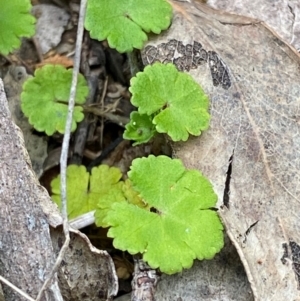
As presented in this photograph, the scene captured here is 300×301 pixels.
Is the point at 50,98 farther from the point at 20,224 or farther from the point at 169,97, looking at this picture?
the point at 20,224

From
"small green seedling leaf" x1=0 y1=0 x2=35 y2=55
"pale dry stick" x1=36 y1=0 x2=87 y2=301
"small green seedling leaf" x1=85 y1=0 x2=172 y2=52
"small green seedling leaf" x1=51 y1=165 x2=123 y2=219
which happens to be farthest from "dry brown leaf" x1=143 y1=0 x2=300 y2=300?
"small green seedling leaf" x1=0 y1=0 x2=35 y2=55

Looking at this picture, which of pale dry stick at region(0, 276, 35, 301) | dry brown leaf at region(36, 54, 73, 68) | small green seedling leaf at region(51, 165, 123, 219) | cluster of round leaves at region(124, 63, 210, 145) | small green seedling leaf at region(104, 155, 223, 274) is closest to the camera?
pale dry stick at region(0, 276, 35, 301)

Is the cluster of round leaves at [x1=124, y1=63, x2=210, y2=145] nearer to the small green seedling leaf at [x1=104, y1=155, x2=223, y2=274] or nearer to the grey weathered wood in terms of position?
the small green seedling leaf at [x1=104, y1=155, x2=223, y2=274]

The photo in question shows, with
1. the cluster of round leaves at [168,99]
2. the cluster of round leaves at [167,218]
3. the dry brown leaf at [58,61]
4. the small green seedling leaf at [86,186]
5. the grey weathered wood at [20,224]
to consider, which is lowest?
the small green seedling leaf at [86,186]

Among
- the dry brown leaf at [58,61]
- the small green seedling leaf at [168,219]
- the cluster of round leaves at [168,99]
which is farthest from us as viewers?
the dry brown leaf at [58,61]

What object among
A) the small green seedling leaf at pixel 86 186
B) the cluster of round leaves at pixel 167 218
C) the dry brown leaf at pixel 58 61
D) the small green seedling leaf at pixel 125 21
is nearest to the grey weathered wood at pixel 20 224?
the cluster of round leaves at pixel 167 218

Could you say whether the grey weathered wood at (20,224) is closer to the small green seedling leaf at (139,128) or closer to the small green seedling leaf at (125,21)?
the small green seedling leaf at (139,128)

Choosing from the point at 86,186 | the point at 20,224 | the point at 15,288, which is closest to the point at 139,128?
the point at 86,186
